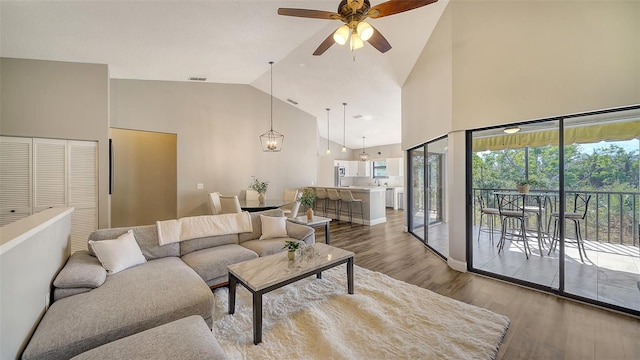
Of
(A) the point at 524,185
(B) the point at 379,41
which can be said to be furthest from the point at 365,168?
(B) the point at 379,41

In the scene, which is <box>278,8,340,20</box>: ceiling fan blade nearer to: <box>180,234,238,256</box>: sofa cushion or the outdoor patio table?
<box>180,234,238,256</box>: sofa cushion

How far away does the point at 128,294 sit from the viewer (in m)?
1.96

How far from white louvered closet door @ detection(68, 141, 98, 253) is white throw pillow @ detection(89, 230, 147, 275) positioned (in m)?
2.28

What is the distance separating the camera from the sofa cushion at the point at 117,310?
1480 mm

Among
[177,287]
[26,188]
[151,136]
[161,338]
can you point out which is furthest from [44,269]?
[151,136]

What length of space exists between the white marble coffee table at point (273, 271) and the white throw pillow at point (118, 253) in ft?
3.50

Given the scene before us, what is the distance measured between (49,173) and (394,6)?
539 cm

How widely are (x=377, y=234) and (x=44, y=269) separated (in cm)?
513

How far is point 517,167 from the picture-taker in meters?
3.37

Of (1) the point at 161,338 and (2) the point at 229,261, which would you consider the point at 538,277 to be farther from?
(1) the point at 161,338

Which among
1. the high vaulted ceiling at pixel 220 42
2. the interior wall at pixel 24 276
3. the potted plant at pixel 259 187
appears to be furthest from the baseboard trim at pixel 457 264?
the interior wall at pixel 24 276

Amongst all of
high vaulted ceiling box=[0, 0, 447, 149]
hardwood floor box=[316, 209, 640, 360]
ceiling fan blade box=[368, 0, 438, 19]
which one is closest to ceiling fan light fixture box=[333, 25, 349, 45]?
ceiling fan blade box=[368, 0, 438, 19]

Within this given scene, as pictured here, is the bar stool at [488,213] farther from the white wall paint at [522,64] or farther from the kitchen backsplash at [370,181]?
the kitchen backsplash at [370,181]

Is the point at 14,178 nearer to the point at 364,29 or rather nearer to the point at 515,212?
the point at 364,29
